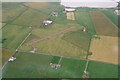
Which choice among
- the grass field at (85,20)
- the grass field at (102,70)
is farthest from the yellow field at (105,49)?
the grass field at (85,20)

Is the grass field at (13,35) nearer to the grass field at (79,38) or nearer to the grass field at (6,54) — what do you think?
the grass field at (6,54)

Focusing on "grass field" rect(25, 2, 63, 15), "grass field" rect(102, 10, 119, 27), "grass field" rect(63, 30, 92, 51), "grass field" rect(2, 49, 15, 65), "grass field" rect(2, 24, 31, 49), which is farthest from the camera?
"grass field" rect(25, 2, 63, 15)

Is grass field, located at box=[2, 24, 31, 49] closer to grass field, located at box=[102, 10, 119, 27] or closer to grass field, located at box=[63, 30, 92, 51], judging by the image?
grass field, located at box=[63, 30, 92, 51]

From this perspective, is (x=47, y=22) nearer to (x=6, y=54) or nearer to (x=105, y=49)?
(x=6, y=54)

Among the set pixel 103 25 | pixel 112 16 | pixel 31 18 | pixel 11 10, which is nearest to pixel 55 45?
pixel 31 18

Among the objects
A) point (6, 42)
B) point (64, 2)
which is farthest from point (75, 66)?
point (64, 2)

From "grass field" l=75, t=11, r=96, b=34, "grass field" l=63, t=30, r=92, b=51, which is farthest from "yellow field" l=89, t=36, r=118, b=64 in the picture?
"grass field" l=75, t=11, r=96, b=34
